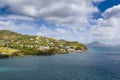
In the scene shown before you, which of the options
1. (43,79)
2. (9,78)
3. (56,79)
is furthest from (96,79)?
(9,78)

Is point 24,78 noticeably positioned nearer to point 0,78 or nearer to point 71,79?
point 0,78

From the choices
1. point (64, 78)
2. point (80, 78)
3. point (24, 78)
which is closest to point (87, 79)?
point (80, 78)

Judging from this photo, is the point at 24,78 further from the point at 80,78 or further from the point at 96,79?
the point at 96,79

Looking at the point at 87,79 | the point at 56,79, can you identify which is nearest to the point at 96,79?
the point at 87,79

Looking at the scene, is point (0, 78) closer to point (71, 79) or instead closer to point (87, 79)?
point (71, 79)

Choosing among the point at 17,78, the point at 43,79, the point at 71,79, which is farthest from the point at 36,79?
the point at 71,79

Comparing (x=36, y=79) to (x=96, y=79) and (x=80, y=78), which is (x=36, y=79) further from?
(x=96, y=79)
